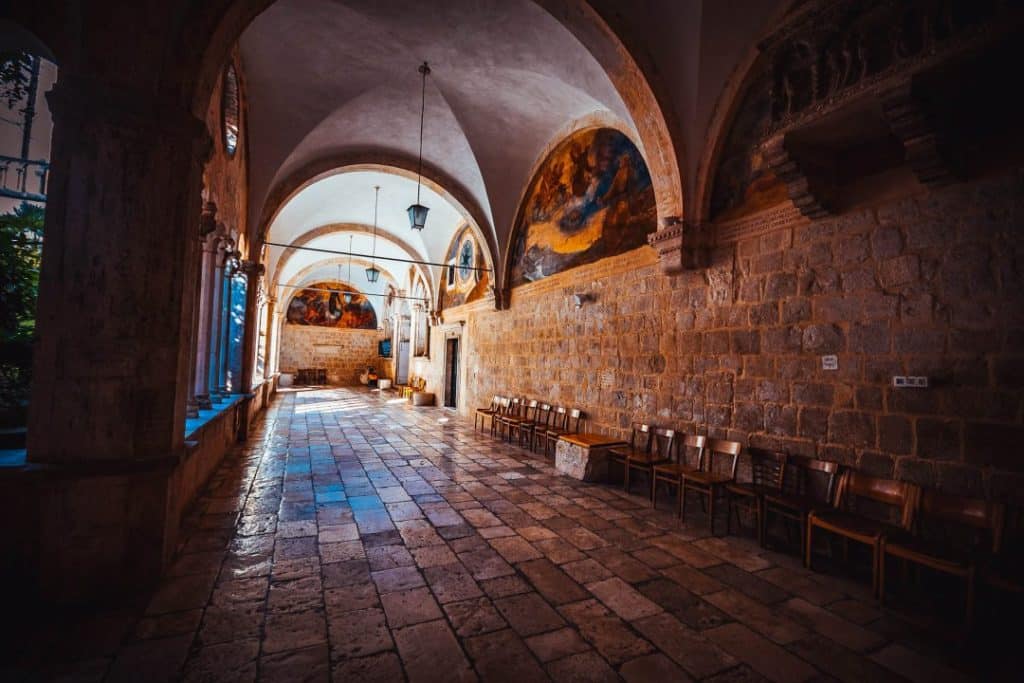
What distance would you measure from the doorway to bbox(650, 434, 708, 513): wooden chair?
32.2 feet

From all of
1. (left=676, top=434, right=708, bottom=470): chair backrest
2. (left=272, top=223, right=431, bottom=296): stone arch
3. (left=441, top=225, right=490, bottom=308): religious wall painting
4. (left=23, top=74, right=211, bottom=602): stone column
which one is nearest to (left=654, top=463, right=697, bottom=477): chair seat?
(left=676, top=434, right=708, bottom=470): chair backrest

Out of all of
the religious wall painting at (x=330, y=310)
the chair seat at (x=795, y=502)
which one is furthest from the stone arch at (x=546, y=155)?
the religious wall painting at (x=330, y=310)

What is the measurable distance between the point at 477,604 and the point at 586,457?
3.14 m

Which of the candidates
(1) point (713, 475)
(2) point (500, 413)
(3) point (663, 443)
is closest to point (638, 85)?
(3) point (663, 443)

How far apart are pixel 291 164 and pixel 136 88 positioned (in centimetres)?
653

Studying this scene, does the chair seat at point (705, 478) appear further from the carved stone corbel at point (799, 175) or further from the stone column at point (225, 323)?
the stone column at point (225, 323)

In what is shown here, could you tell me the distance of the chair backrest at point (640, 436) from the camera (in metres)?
5.56

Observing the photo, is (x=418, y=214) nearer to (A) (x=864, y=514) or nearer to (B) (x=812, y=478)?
(B) (x=812, y=478)

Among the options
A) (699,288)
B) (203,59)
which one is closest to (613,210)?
(699,288)

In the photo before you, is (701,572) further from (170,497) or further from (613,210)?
(613,210)

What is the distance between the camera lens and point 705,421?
4.89 meters

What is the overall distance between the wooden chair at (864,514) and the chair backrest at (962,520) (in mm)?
93

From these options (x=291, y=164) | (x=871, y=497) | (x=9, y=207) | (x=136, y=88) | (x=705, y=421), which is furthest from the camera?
(x=291, y=164)

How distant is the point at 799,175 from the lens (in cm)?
370
